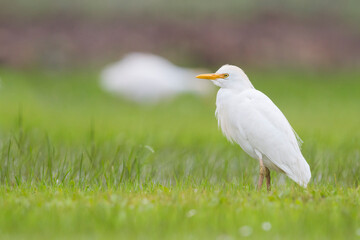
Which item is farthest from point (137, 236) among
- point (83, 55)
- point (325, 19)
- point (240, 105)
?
point (325, 19)

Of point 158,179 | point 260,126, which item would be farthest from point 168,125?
point 260,126

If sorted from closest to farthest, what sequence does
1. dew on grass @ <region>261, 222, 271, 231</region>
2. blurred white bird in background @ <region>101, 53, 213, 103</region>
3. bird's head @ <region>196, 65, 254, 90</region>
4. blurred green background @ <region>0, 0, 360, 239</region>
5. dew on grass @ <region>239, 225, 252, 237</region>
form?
1. dew on grass @ <region>239, 225, 252, 237</region>
2. dew on grass @ <region>261, 222, 271, 231</region>
3. blurred green background @ <region>0, 0, 360, 239</region>
4. bird's head @ <region>196, 65, 254, 90</region>
5. blurred white bird in background @ <region>101, 53, 213, 103</region>

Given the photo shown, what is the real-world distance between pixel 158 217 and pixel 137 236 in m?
0.32

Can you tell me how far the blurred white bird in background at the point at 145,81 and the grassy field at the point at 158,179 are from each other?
0.36 meters

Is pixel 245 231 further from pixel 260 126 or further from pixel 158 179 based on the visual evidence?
pixel 158 179

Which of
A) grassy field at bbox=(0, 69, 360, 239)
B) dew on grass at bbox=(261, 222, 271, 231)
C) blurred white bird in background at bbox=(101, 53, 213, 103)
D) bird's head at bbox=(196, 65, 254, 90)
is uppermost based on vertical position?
bird's head at bbox=(196, 65, 254, 90)

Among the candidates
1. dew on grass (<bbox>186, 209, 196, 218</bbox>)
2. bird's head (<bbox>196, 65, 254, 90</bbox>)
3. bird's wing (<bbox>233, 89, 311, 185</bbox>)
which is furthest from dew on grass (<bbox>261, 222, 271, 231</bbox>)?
bird's head (<bbox>196, 65, 254, 90</bbox>)

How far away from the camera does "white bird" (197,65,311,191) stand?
5.97 m

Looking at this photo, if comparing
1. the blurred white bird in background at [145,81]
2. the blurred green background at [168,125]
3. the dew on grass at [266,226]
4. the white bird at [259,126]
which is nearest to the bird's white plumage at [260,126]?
the white bird at [259,126]

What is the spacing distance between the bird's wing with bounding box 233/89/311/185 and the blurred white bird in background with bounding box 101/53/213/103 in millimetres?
6683

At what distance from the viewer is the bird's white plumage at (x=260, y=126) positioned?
5.96 metres

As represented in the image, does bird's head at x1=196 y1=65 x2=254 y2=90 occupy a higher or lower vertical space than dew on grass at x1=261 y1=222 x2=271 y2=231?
higher

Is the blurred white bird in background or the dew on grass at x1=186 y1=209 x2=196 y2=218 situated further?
the blurred white bird in background

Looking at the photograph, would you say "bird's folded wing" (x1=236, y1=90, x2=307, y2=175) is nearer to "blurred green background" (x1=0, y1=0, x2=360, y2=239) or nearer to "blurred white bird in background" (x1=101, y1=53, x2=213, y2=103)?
"blurred green background" (x1=0, y1=0, x2=360, y2=239)
